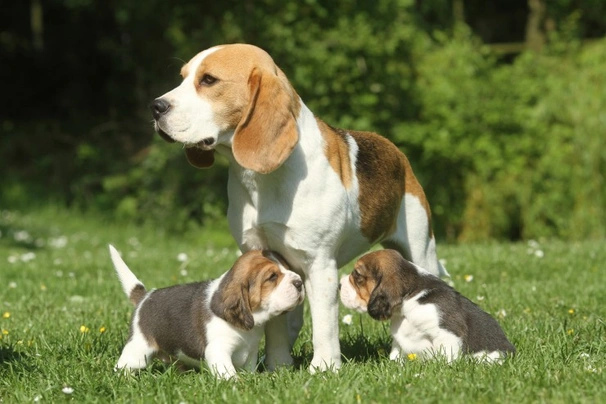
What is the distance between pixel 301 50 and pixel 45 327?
35.2 ft

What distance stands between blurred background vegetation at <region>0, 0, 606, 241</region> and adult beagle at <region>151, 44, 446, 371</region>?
33.2 ft

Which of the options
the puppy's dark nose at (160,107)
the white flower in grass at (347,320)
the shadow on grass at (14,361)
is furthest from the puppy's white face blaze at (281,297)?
the white flower in grass at (347,320)

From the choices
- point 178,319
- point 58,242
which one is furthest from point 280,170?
point 58,242

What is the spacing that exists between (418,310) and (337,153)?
3.63ft

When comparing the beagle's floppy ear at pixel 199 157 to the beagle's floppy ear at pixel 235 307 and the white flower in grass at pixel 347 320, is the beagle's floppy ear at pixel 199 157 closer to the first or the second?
the beagle's floppy ear at pixel 235 307

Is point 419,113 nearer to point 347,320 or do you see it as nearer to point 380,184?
point 347,320

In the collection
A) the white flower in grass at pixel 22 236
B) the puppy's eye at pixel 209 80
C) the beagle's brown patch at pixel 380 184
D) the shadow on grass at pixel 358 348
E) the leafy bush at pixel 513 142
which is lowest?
the white flower in grass at pixel 22 236

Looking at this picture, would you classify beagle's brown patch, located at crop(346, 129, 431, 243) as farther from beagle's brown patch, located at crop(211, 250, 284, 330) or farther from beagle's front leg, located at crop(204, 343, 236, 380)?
beagle's front leg, located at crop(204, 343, 236, 380)

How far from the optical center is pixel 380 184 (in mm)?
6367

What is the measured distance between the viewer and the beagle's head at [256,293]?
219 inches

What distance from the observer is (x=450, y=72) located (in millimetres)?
18812

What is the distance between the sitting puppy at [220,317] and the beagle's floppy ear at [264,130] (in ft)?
2.07

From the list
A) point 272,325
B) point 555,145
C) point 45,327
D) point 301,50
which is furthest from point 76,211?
point 272,325

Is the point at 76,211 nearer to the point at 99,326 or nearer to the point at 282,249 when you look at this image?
the point at 99,326
